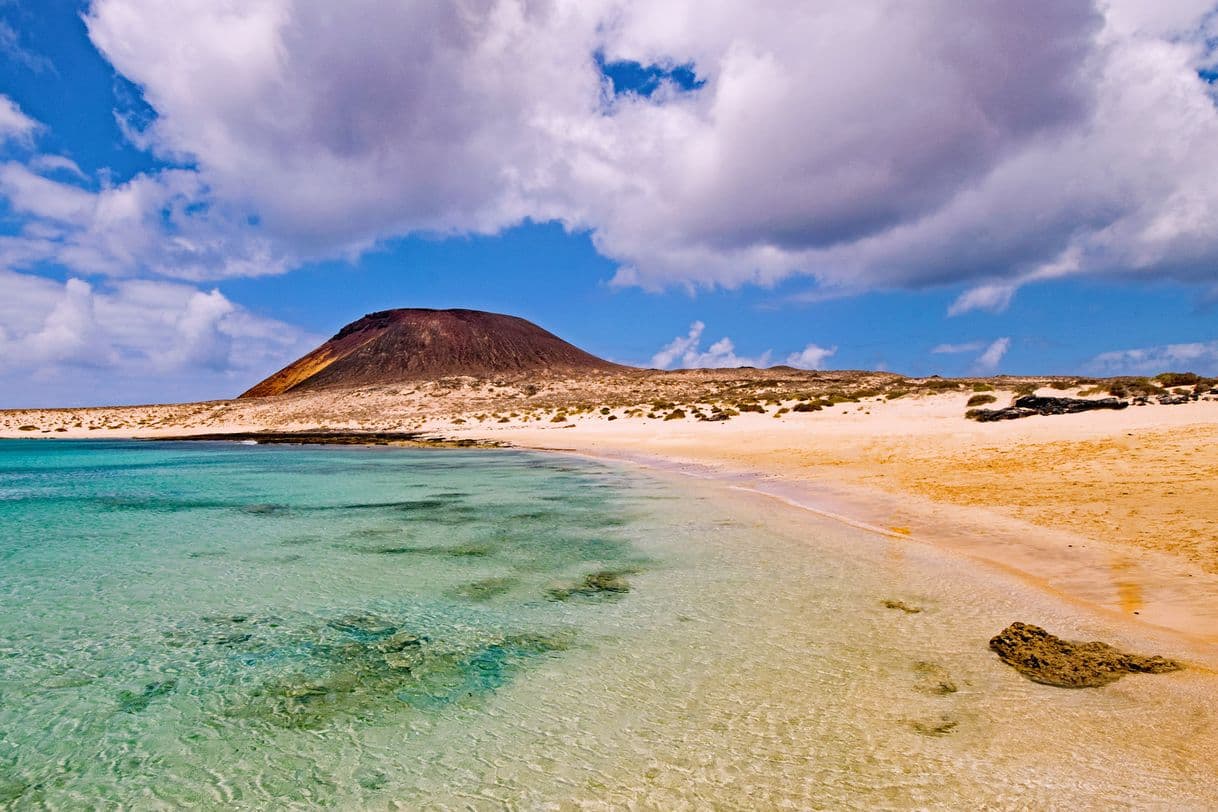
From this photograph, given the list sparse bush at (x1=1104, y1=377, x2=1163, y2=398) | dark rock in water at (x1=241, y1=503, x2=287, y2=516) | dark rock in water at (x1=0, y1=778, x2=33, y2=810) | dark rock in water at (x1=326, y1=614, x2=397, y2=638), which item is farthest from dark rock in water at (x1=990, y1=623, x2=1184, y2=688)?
sparse bush at (x1=1104, y1=377, x2=1163, y2=398)

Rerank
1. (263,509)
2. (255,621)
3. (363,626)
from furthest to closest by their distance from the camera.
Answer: (263,509) < (255,621) < (363,626)

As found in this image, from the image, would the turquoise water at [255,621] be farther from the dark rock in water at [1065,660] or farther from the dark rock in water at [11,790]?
the dark rock in water at [1065,660]

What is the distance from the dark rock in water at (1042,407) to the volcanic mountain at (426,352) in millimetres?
80008

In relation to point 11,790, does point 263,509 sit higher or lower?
higher

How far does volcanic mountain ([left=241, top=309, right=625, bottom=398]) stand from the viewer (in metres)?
114

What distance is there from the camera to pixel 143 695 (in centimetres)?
572

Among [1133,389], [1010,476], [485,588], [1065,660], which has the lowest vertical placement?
[485,588]

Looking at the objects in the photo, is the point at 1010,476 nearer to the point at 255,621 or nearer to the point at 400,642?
the point at 400,642

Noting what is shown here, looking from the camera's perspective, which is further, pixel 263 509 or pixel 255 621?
pixel 263 509

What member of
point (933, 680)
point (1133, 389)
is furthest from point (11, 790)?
point (1133, 389)

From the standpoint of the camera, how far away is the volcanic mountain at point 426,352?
113625 mm

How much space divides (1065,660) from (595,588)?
5439mm

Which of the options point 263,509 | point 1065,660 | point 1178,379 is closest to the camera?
point 1065,660

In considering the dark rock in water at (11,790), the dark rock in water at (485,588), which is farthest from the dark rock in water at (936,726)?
the dark rock in water at (11,790)
